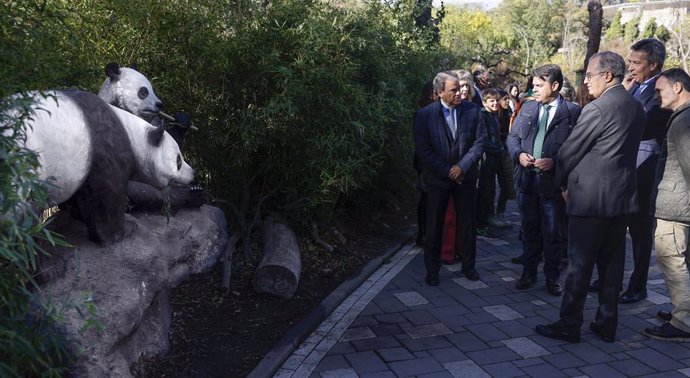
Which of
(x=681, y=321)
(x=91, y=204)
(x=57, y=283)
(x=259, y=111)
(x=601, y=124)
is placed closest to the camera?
(x=57, y=283)

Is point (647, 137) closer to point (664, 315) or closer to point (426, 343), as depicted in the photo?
point (664, 315)

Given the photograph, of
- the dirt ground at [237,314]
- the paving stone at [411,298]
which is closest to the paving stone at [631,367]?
the paving stone at [411,298]

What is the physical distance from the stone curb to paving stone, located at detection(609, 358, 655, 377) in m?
2.20

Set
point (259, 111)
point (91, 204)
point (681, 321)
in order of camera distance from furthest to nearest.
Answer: point (259, 111) < point (681, 321) < point (91, 204)

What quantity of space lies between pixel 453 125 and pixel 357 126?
0.92 metres

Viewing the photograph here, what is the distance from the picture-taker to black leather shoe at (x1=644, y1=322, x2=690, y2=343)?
467 centimetres

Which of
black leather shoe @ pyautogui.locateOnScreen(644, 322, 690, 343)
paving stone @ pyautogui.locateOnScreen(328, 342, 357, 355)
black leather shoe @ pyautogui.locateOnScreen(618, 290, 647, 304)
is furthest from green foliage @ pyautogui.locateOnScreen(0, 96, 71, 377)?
black leather shoe @ pyautogui.locateOnScreen(618, 290, 647, 304)

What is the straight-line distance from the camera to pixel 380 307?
5426 millimetres

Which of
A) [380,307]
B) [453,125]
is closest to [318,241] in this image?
[380,307]

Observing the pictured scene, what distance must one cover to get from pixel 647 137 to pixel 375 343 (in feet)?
9.62

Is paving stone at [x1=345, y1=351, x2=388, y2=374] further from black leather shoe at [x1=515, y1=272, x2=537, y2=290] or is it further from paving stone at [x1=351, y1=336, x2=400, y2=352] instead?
black leather shoe at [x1=515, y1=272, x2=537, y2=290]

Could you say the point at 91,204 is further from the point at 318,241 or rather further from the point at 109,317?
the point at 318,241

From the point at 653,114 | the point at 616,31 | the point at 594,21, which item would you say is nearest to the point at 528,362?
the point at 653,114

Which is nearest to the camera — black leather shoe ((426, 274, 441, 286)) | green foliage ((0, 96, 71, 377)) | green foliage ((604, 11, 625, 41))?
green foliage ((0, 96, 71, 377))
